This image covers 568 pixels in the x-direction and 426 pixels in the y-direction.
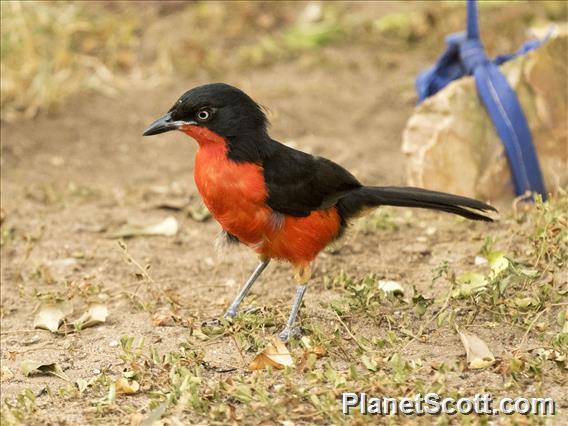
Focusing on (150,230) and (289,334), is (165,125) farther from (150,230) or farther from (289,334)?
(150,230)

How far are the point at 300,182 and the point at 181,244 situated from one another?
64.2 inches

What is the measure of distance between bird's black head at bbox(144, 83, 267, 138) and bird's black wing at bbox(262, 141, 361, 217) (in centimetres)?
20

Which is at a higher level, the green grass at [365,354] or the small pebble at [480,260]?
the small pebble at [480,260]

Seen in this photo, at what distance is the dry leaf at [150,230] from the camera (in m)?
6.05

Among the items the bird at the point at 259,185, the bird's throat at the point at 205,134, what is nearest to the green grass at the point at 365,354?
the bird at the point at 259,185

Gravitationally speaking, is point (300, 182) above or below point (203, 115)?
below

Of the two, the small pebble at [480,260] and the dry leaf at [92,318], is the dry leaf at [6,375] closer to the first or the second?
the dry leaf at [92,318]

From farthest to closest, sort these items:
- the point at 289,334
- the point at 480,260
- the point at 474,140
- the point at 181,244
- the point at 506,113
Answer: the point at 474,140 → the point at 506,113 → the point at 181,244 → the point at 480,260 → the point at 289,334

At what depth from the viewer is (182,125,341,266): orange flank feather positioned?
4.38 m

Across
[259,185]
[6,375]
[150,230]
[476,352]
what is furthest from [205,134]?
[150,230]

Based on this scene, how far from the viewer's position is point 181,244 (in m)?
6.00

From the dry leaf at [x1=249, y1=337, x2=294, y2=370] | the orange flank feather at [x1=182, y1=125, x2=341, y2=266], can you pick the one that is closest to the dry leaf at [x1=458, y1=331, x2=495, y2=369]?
the dry leaf at [x1=249, y1=337, x2=294, y2=370]

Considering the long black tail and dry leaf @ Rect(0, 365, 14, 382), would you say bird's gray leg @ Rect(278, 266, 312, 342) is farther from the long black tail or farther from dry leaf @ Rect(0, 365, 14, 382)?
dry leaf @ Rect(0, 365, 14, 382)

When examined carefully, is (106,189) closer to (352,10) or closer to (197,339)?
(197,339)
